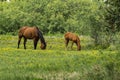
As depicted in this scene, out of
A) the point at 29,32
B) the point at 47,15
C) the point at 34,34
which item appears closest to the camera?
the point at 34,34

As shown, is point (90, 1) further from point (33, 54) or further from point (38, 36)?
point (33, 54)

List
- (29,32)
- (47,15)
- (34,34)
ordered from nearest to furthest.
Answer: (34,34)
(29,32)
(47,15)

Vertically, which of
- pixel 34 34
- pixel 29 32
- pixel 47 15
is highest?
pixel 29 32

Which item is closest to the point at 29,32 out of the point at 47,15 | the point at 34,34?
the point at 34,34

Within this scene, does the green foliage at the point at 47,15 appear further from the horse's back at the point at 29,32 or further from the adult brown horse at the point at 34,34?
the adult brown horse at the point at 34,34

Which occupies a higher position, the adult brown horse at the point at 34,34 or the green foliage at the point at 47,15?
the adult brown horse at the point at 34,34

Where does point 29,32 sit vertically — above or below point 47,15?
above

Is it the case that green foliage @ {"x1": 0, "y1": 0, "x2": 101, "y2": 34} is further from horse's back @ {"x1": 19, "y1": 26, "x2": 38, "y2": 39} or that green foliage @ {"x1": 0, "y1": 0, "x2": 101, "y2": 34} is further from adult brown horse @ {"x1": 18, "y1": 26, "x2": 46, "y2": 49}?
adult brown horse @ {"x1": 18, "y1": 26, "x2": 46, "y2": 49}

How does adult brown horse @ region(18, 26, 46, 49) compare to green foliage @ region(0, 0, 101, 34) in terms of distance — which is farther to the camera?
green foliage @ region(0, 0, 101, 34)

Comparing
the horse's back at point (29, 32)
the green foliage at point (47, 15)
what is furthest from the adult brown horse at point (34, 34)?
the green foliage at point (47, 15)

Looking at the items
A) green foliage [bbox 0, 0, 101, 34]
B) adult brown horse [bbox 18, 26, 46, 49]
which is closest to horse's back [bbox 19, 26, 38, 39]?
adult brown horse [bbox 18, 26, 46, 49]

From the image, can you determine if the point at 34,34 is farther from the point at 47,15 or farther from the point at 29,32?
the point at 47,15

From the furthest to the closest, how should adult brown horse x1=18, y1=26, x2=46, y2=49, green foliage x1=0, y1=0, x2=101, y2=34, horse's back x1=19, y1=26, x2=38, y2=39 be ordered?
1. green foliage x1=0, y1=0, x2=101, y2=34
2. horse's back x1=19, y1=26, x2=38, y2=39
3. adult brown horse x1=18, y1=26, x2=46, y2=49

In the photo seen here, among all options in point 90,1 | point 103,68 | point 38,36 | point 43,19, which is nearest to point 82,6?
point 90,1
